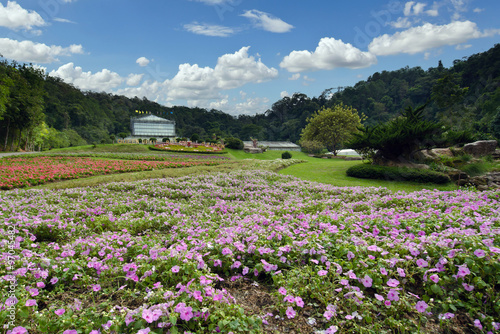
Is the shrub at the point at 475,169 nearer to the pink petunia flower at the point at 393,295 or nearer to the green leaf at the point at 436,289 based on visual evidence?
the green leaf at the point at 436,289

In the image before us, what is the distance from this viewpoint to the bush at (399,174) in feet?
37.9

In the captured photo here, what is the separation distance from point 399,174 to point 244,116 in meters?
87.3

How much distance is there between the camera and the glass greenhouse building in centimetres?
6514

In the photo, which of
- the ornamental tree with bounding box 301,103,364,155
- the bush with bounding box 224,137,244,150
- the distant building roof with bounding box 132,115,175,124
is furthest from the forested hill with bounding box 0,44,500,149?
the bush with bounding box 224,137,244,150

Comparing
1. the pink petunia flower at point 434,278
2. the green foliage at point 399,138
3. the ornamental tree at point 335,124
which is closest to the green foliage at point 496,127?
the ornamental tree at point 335,124

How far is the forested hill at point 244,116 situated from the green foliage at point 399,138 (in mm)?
3719

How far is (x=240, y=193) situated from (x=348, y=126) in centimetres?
3215

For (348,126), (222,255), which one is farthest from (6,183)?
(348,126)

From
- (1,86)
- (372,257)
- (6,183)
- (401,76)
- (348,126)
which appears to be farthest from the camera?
(401,76)

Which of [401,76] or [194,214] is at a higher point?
[401,76]

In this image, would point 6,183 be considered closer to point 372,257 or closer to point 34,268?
point 34,268

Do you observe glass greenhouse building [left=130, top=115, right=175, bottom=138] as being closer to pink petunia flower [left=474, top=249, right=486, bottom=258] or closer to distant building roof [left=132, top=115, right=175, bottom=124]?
distant building roof [left=132, top=115, right=175, bottom=124]

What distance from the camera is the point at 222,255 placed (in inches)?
131

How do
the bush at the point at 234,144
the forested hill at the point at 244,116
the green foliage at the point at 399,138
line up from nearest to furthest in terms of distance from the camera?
the green foliage at the point at 399,138 → the forested hill at the point at 244,116 → the bush at the point at 234,144
